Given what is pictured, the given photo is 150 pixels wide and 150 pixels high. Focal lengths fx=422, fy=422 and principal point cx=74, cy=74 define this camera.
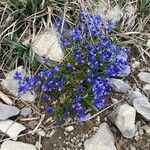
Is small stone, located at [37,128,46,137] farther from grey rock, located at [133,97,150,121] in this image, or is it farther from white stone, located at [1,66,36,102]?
grey rock, located at [133,97,150,121]

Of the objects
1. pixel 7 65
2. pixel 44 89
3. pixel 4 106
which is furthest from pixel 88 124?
pixel 7 65

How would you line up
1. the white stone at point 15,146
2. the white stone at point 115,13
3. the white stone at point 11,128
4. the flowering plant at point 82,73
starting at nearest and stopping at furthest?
1. the white stone at point 15,146
2. the white stone at point 11,128
3. the flowering plant at point 82,73
4. the white stone at point 115,13

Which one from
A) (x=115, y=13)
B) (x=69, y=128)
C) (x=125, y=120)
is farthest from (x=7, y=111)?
(x=115, y=13)

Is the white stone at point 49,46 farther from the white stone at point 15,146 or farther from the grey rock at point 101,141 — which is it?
the white stone at point 15,146

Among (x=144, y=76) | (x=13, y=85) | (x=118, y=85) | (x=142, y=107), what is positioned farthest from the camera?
(x=144, y=76)

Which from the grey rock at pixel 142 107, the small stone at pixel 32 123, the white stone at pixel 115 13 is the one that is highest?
the white stone at pixel 115 13

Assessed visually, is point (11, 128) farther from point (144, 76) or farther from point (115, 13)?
point (115, 13)

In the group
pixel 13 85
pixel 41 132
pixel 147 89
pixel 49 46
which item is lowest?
pixel 147 89

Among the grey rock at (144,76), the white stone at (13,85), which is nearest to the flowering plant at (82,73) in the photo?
the white stone at (13,85)
